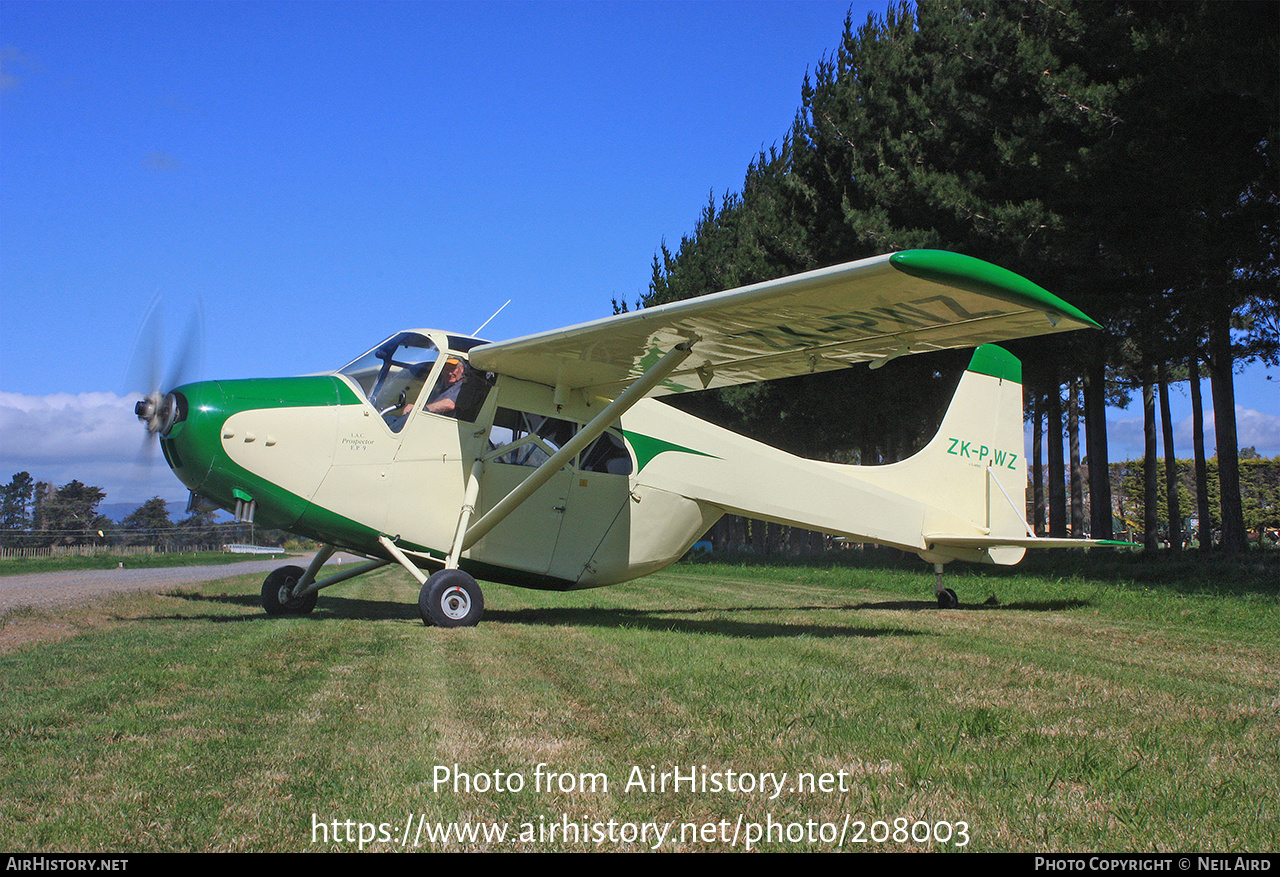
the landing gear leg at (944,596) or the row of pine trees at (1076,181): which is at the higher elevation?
the row of pine trees at (1076,181)

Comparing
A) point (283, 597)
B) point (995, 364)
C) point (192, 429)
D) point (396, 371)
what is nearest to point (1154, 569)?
point (995, 364)

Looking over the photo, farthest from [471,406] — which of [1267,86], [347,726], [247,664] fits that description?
[1267,86]

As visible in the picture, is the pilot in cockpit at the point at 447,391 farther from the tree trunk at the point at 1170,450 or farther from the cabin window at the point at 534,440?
the tree trunk at the point at 1170,450

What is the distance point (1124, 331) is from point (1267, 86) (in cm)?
645

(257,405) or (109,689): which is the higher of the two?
(257,405)

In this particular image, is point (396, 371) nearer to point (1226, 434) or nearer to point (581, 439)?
point (581, 439)

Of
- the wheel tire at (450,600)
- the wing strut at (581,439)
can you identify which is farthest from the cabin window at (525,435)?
the wheel tire at (450,600)

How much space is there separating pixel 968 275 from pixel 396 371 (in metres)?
5.52

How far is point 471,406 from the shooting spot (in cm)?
905

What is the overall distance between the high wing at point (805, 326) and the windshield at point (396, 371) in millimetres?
549

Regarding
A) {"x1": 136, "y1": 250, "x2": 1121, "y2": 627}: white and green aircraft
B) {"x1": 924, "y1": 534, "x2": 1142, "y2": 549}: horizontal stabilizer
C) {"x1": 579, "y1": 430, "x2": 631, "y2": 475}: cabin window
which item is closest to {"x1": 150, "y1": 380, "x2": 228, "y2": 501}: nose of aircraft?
{"x1": 136, "y1": 250, "x2": 1121, "y2": 627}: white and green aircraft

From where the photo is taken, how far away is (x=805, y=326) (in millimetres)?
7559

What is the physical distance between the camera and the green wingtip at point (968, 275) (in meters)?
5.68

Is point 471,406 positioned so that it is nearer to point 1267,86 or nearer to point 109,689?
point 109,689
